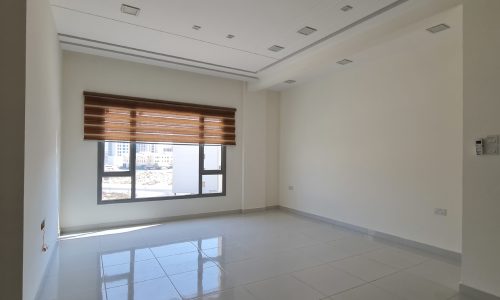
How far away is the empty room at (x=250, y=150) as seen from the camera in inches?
108

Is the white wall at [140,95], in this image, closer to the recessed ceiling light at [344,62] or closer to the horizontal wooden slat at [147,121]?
the horizontal wooden slat at [147,121]

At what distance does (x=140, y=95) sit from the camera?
5562 millimetres

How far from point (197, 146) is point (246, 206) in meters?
1.90

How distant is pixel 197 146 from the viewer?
630 cm

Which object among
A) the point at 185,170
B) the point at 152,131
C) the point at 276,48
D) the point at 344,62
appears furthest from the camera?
the point at 185,170

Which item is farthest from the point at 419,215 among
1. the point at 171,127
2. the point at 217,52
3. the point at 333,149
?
the point at 171,127

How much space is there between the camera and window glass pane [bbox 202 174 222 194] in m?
6.38

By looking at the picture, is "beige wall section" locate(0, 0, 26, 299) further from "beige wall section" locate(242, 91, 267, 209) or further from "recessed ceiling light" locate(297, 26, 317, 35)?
"beige wall section" locate(242, 91, 267, 209)

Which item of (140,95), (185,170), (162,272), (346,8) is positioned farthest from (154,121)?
(346,8)

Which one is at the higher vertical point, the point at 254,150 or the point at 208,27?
the point at 208,27

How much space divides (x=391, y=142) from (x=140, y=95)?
476 cm

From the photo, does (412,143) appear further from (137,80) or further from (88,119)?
(88,119)

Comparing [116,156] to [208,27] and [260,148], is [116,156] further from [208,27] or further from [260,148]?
[260,148]

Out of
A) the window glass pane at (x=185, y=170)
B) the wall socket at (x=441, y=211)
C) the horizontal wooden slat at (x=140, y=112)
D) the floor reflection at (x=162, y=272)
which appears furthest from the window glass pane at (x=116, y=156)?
the wall socket at (x=441, y=211)
